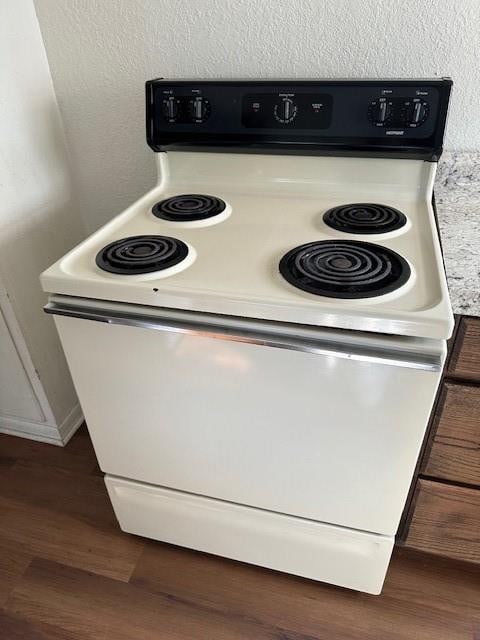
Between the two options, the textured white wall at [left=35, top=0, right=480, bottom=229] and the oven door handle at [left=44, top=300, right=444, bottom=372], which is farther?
the textured white wall at [left=35, top=0, right=480, bottom=229]

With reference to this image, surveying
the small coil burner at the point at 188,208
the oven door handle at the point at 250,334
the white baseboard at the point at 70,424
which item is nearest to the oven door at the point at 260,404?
the oven door handle at the point at 250,334

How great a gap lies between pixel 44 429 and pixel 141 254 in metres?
1.01

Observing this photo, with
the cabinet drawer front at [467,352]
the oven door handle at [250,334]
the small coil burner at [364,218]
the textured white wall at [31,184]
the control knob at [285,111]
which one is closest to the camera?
the oven door handle at [250,334]

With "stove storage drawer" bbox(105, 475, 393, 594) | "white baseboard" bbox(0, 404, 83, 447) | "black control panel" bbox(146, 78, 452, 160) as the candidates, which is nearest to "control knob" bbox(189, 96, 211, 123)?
"black control panel" bbox(146, 78, 452, 160)

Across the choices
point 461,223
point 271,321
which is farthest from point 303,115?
point 271,321

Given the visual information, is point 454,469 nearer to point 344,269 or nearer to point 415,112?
point 344,269

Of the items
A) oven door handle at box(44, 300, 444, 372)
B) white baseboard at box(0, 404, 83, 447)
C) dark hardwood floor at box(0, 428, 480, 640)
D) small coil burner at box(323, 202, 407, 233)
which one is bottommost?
dark hardwood floor at box(0, 428, 480, 640)

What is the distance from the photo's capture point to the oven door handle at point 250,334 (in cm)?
80

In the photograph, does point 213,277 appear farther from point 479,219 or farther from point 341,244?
point 479,219

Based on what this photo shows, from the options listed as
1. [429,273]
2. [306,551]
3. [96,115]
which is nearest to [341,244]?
[429,273]

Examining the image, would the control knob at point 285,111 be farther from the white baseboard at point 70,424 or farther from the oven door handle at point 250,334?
the white baseboard at point 70,424

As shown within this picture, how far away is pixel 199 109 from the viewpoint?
48.0 inches

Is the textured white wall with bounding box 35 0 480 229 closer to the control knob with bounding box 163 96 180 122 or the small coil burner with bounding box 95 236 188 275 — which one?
the control knob with bounding box 163 96 180 122

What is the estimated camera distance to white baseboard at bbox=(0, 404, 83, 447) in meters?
1.72
